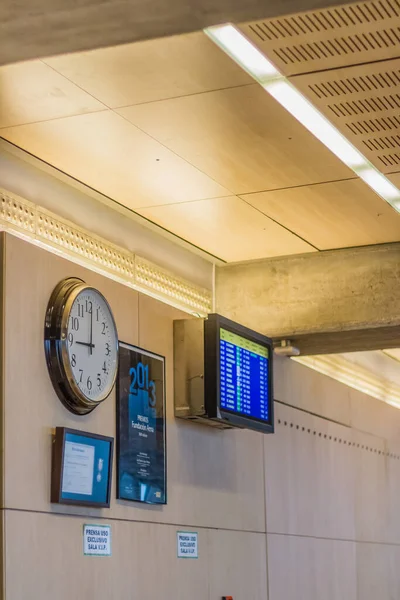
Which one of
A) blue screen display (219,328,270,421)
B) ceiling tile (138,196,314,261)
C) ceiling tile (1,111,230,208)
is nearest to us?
ceiling tile (1,111,230,208)

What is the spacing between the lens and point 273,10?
275 centimetres

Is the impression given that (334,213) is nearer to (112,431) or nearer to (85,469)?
(112,431)

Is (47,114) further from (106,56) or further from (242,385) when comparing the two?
(242,385)

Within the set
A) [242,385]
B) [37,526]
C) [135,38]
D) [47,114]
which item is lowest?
[37,526]

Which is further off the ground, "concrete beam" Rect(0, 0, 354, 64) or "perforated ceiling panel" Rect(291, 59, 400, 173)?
"perforated ceiling panel" Rect(291, 59, 400, 173)

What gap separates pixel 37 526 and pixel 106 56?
6.17 feet

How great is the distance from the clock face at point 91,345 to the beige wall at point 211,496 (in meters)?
Answer: 0.13

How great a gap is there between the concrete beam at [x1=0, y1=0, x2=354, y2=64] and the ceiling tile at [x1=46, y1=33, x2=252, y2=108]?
1075mm

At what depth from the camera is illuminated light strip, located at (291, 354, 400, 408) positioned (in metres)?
8.57

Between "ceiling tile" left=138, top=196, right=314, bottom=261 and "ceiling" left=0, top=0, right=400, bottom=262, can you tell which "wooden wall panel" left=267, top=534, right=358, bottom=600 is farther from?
"ceiling" left=0, top=0, right=400, bottom=262

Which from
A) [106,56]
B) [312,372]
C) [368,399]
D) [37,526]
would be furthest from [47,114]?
[368,399]

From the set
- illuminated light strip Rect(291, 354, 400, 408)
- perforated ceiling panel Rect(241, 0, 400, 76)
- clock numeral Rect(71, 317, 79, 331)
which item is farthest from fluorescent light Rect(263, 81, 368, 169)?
illuminated light strip Rect(291, 354, 400, 408)

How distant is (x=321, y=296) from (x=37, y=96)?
2899 mm

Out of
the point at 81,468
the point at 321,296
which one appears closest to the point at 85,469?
the point at 81,468
